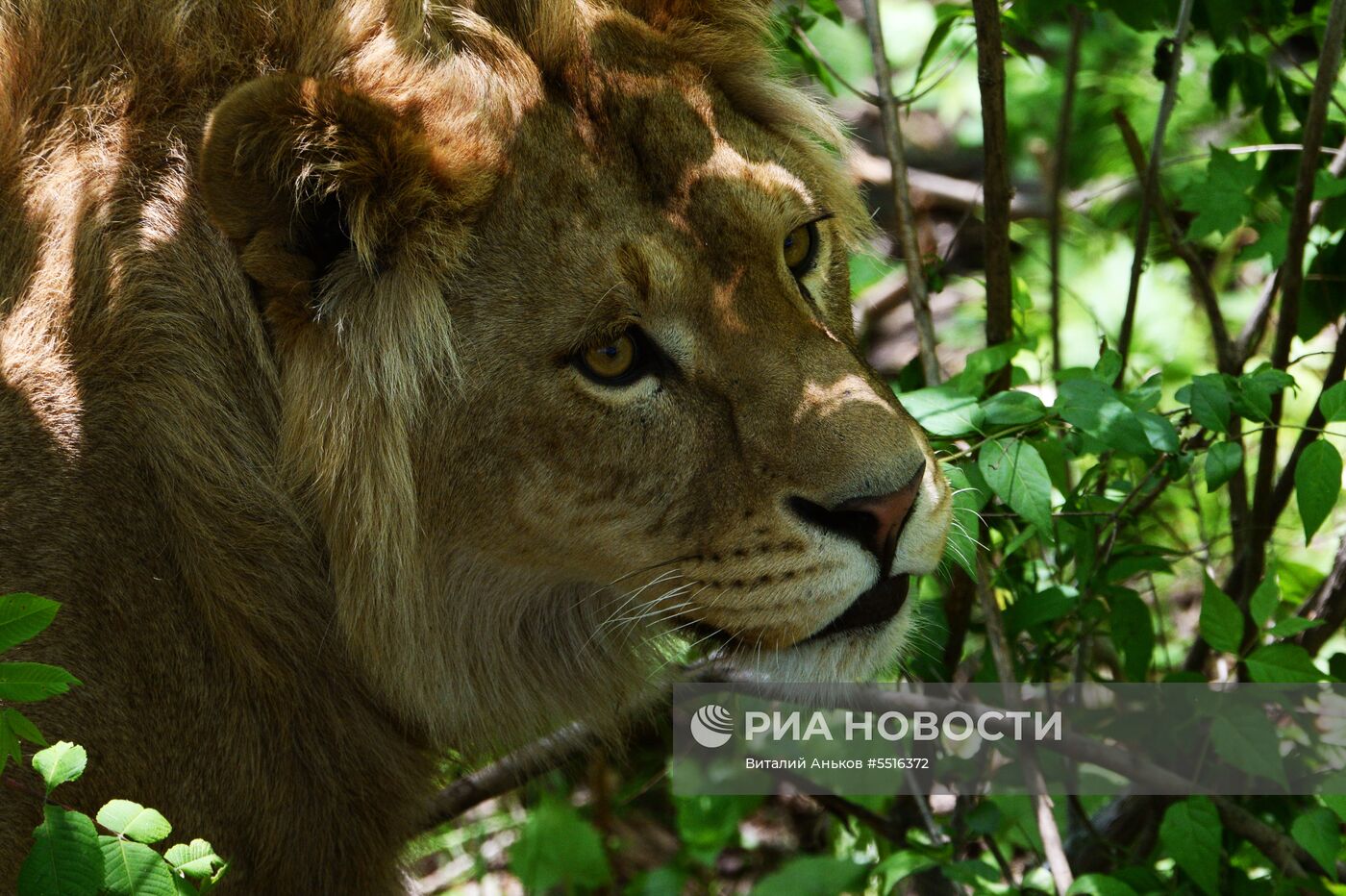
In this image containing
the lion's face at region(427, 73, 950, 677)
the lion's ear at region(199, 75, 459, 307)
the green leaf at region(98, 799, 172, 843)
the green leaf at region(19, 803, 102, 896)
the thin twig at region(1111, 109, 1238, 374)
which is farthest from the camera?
the thin twig at region(1111, 109, 1238, 374)

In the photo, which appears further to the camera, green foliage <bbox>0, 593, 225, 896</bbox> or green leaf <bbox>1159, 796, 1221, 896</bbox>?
green leaf <bbox>1159, 796, 1221, 896</bbox>

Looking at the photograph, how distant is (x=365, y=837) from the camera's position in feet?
10.3

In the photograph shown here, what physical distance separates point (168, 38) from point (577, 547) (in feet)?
4.41

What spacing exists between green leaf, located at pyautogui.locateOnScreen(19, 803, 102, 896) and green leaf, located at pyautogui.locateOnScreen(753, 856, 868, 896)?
219 centimetres

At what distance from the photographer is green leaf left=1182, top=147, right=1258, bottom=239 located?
11.5 ft

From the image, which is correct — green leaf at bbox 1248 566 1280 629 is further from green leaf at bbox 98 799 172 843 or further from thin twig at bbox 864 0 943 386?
green leaf at bbox 98 799 172 843

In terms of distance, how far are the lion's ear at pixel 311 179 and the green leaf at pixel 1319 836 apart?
2146 mm

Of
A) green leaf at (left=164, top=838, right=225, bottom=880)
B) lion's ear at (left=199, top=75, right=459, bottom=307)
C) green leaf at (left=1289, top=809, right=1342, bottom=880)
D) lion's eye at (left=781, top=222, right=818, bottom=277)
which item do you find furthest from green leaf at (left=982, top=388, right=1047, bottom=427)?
green leaf at (left=164, top=838, right=225, bottom=880)

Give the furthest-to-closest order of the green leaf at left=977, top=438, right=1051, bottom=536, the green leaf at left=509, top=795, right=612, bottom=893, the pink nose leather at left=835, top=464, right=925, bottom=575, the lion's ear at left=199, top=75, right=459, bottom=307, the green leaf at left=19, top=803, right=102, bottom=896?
the green leaf at left=509, top=795, right=612, bottom=893 → the green leaf at left=977, top=438, right=1051, bottom=536 → the pink nose leather at left=835, top=464, right=925, bottom=575 → the lion's ear at left=199, top=75, right=459, bottom=307 → the green leaf at left=19, top=803, right=102, bottom=896

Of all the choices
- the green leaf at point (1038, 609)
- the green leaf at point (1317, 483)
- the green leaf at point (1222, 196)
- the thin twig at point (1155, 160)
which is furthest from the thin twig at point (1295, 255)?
the green leaf at point (1038, 609)

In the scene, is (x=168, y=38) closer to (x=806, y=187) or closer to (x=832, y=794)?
(x=806, y=187)

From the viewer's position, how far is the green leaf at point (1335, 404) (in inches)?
110

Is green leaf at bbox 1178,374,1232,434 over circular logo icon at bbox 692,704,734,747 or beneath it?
over

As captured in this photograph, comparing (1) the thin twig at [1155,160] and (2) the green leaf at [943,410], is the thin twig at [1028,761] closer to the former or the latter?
(2) the green leaf at [943,410]
